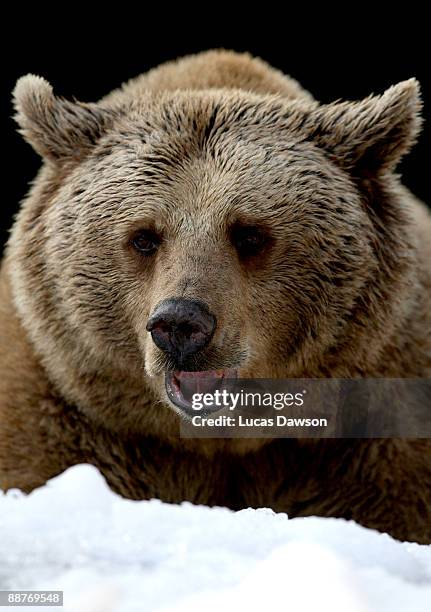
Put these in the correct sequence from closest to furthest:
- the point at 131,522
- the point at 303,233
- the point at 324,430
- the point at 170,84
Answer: the point at 131,522 < the point at 303,233 < the point at 324,430 < the point at 170,84

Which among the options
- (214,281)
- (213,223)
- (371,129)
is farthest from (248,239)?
(371,129)

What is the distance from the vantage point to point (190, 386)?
19.6 feet

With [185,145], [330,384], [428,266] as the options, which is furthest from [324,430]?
[185,145]

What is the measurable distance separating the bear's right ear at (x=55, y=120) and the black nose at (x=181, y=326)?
1434mm

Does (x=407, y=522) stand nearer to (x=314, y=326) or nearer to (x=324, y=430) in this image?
(x=324, y=430)

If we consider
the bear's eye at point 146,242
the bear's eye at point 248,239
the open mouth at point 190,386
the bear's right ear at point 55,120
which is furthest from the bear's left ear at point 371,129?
the open mouth at point 190,386

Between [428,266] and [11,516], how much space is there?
3078mm

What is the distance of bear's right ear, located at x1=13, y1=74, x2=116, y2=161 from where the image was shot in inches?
266

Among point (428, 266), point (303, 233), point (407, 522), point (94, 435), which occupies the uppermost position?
point (303, 233)

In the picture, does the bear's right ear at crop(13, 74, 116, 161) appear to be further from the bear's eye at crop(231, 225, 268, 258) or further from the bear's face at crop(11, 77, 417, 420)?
the bear's eye at crop(231, 225, 268, 258)

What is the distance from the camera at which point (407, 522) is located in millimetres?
6770

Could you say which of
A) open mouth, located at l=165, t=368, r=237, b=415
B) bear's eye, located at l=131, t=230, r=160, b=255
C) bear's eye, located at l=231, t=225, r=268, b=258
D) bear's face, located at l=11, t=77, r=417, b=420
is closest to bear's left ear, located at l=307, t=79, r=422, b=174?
bear's face, located at l=11, t=77, r=417, b=420

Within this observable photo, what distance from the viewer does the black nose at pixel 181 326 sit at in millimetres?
5621

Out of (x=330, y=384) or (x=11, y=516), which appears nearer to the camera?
(x=11, y=516)
